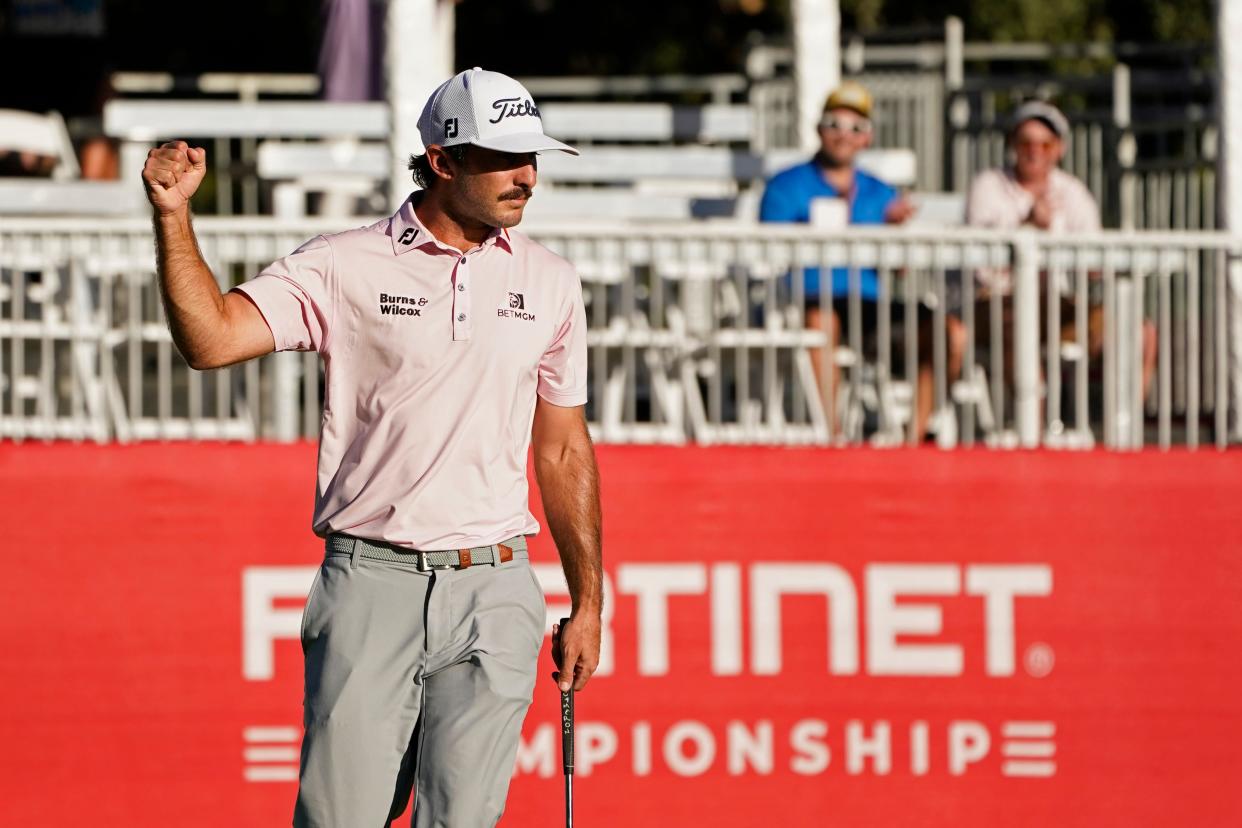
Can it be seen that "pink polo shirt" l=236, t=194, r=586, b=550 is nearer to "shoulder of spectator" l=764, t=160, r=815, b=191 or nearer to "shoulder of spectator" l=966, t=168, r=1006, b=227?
"shoulder of spectator" l=764, t=160, r=815, b=191

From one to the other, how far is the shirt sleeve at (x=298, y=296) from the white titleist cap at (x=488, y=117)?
0.41m

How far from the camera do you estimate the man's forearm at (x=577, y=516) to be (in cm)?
536

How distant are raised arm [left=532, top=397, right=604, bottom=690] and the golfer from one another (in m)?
0.20

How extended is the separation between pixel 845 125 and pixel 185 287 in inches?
214

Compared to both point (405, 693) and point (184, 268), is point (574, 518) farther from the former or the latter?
point (184, 268)

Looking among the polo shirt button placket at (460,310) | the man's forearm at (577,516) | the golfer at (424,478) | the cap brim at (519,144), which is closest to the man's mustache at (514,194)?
the golfer at (424,478)

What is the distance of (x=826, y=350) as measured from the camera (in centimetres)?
842

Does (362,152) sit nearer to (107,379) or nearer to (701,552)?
(107,379)

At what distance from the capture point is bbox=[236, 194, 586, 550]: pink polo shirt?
5.08 meters

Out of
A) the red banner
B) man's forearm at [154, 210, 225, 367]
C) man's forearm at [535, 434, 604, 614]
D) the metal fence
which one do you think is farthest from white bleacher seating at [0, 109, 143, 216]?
man's forearm at [154, 210, 225, 367]

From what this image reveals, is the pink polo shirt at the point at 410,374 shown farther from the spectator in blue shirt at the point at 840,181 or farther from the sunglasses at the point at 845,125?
the sunglasses at the point at 845,125

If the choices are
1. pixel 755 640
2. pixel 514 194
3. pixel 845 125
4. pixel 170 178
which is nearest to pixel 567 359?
pixel 514 194

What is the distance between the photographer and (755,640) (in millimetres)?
7715

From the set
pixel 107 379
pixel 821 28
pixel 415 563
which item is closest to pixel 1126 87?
pixel 821 28
